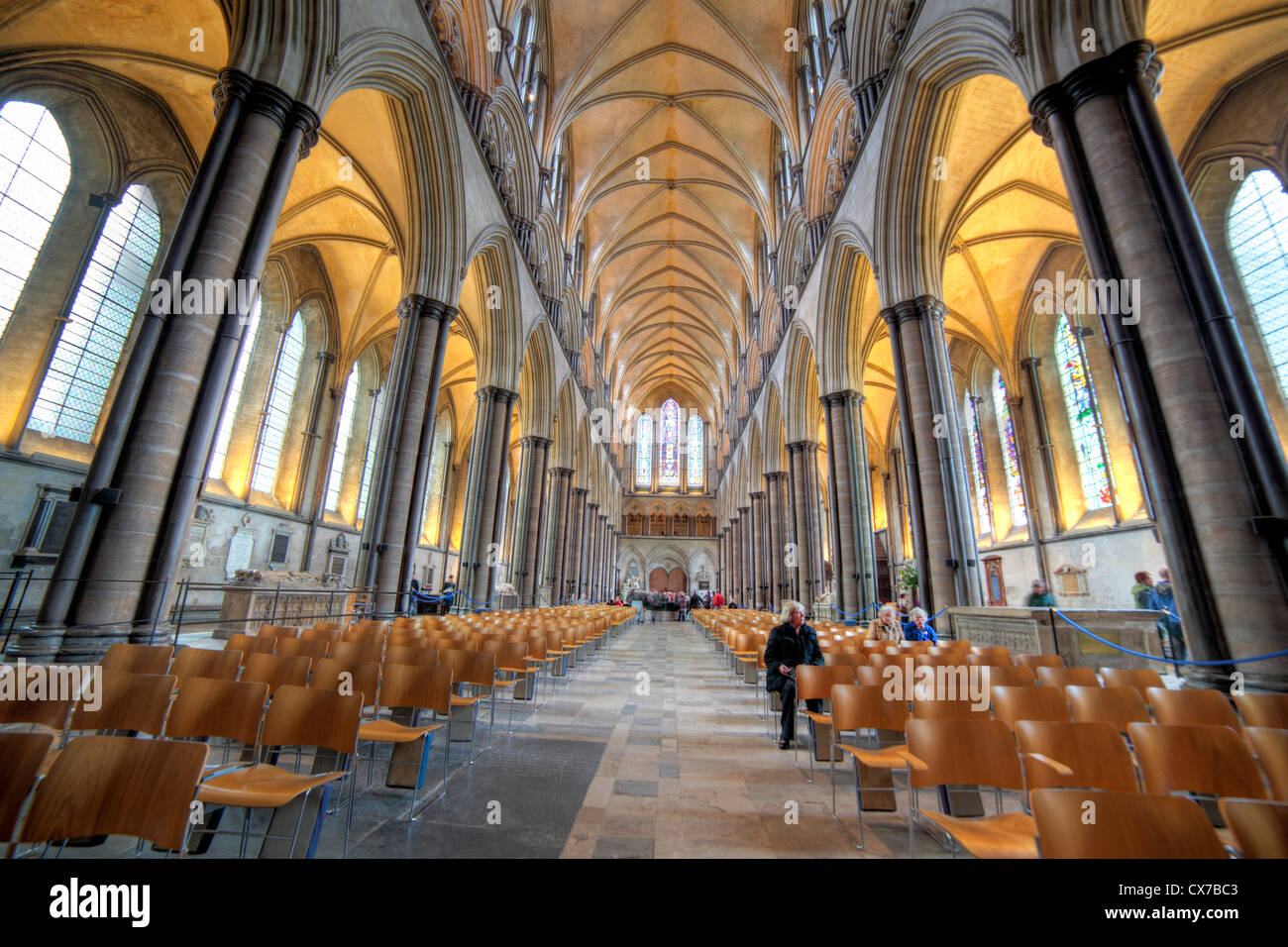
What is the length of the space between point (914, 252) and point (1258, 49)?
6.07 m

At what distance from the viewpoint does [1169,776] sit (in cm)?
205

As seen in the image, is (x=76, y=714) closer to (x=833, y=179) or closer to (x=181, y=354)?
(x=181, y=354)

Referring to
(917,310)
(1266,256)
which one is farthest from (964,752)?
(1266,256)

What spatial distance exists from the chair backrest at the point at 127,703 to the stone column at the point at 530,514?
14.2 m

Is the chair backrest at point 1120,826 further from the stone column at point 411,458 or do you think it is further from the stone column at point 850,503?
the stone column at point 850,503

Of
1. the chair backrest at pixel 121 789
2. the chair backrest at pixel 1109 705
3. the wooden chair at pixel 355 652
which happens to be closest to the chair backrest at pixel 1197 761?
the chair backrest at pixel 1109 705

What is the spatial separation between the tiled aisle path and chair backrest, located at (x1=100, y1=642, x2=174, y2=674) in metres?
2.76

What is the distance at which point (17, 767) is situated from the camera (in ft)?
4.87

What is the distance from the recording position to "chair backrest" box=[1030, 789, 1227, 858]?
1369mm

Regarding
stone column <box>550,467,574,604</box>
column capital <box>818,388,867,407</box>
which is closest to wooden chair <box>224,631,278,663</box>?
column capital <box>818,388,867,407</box>

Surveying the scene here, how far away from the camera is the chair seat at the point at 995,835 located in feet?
5.75

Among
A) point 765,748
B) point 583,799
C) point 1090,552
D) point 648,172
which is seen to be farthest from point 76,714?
point 648,172
